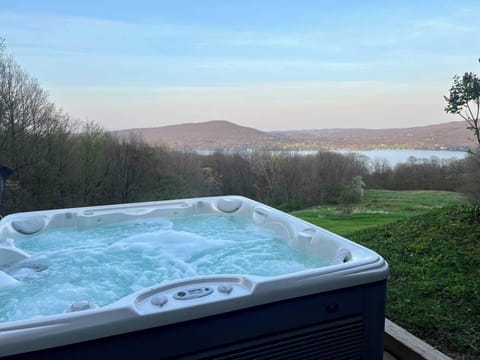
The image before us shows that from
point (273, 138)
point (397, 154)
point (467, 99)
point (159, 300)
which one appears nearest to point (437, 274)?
point (467, 99)

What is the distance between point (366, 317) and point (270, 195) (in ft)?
12.3

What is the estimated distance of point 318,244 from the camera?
206cm

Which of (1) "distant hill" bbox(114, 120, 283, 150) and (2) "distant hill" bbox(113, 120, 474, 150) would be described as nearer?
(2) "distant hill" bbox(113, 120, 474, 150)

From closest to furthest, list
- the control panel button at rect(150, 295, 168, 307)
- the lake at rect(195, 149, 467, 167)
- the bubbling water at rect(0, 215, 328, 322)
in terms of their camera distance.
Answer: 1. the control panel button at rect(150, 295, 168, 307)
2. the bubbling water at rect(0, 215, 328, 322)
3. the lake at rect(195, 149, 467, 167)

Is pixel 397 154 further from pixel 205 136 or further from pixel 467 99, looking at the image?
pixel 205 136

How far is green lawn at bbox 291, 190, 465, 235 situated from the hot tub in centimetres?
237

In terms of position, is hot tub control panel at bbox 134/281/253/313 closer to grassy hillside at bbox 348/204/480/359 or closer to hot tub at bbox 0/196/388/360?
hot tub at bbox 0/196/388/360

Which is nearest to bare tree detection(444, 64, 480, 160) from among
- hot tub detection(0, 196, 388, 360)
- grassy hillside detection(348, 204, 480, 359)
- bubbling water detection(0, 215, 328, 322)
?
grassy hillside detection(348, 204, 480, 359)

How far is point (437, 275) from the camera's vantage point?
231cm

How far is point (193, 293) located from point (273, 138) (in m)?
4.22

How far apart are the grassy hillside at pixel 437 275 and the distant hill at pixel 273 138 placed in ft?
5.20

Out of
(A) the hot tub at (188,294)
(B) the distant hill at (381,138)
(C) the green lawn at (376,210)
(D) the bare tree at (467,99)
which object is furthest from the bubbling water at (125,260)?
(B) the distant hill at (381,138)

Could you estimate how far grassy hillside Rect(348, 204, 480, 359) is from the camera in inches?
69.0

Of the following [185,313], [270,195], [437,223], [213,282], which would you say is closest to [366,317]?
[213,282]
